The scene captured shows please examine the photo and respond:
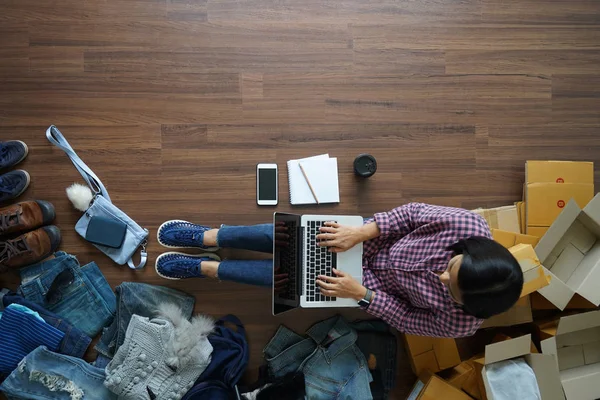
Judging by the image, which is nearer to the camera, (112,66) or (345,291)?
(345,291)

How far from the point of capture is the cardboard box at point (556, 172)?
6.24 feet

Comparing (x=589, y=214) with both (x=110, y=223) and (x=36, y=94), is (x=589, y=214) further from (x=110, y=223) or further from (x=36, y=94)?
(x=36, y=94)

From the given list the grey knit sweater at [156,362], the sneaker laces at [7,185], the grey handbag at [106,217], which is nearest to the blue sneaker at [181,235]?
the grey handbag at [106,217]

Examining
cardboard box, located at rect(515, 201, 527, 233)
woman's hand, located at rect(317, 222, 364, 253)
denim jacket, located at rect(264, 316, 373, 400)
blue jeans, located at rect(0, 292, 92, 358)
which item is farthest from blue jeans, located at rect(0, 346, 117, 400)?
cardboard box, located at rect(515, 201, 527, 233)

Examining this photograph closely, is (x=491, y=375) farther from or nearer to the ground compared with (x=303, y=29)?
nearer to the ground

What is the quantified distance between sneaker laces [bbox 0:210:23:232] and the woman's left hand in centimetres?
121

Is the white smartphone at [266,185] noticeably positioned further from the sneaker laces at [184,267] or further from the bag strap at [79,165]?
the bag strap at [79,165]

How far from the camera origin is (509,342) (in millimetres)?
1607

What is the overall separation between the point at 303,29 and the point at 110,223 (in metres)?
1.19

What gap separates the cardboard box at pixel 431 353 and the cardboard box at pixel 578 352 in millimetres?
347

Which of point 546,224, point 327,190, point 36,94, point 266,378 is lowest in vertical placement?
point 266,378

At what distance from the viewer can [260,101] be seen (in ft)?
6.36

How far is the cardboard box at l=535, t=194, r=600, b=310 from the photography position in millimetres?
1708

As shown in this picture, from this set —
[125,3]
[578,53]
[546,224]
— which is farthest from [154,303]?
[578,53]
